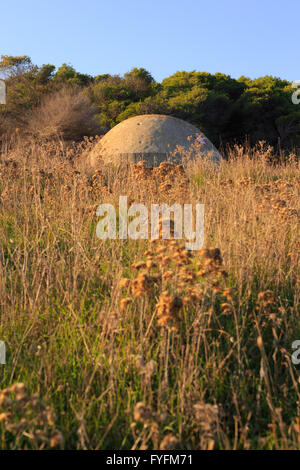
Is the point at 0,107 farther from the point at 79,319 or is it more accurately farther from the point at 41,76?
the point at 79,319

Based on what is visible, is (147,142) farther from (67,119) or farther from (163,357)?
(163,357)

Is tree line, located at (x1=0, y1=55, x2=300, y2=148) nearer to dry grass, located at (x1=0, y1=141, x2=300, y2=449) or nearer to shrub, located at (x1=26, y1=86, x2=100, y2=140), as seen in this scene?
shrub, located at (x1=26, y1=86, x2=100, y2=140)

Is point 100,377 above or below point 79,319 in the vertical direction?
below

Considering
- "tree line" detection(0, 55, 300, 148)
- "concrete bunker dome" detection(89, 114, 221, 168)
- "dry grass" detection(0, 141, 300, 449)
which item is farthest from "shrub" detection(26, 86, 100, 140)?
"dry grass" detection(0, 141, 300, 449)

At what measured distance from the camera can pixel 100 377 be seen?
234 cm

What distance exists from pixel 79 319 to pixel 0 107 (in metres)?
18.9

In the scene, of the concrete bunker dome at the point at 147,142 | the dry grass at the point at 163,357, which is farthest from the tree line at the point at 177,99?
the dry grass at the point at 163,357

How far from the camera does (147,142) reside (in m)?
10.8

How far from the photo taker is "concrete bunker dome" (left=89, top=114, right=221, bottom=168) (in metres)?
10.5

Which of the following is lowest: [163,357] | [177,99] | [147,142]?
[163,357]

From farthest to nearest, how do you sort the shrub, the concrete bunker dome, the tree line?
the tree line → the shrub → the concrete bunker dome

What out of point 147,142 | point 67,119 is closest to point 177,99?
point 67,119

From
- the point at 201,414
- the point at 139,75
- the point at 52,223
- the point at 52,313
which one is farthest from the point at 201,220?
the point at 139,75
